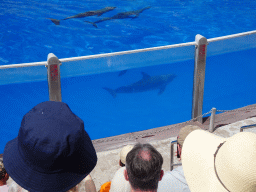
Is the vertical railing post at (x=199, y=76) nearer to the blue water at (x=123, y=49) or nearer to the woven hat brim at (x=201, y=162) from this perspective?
the blue water at (x=123, y=49)

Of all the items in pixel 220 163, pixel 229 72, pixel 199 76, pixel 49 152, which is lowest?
pixel 229 72

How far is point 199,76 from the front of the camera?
14.9 feet

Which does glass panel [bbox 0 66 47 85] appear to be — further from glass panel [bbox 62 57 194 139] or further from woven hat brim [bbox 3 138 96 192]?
woven hat brim [bbox 3 138 96 192]

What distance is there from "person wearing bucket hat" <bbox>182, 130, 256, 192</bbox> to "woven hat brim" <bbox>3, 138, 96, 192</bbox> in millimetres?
815

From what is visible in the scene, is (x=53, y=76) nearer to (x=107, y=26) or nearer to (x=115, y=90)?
(x=115, y=90)

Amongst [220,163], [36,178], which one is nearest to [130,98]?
[220,163]

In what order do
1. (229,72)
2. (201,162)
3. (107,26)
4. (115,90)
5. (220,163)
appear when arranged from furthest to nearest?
(107,26) < (229,72) < (115,90) < (201,162) < (220,163)

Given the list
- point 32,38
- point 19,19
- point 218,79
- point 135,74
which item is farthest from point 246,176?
point 19,19

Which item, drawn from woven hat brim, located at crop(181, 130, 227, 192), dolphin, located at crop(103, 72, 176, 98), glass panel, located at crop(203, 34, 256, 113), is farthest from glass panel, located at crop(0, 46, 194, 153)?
woven hat brim, located at crop(181, 130, 227, 192)

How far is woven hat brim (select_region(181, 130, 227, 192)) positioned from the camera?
180 centimetres

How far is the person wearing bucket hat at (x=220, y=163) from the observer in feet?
5.05

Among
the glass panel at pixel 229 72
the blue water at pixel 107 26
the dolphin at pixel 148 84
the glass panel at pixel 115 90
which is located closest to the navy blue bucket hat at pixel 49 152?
the glass panel at pixel 115 90

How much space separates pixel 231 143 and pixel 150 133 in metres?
2.94

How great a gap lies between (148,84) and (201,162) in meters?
2.63
